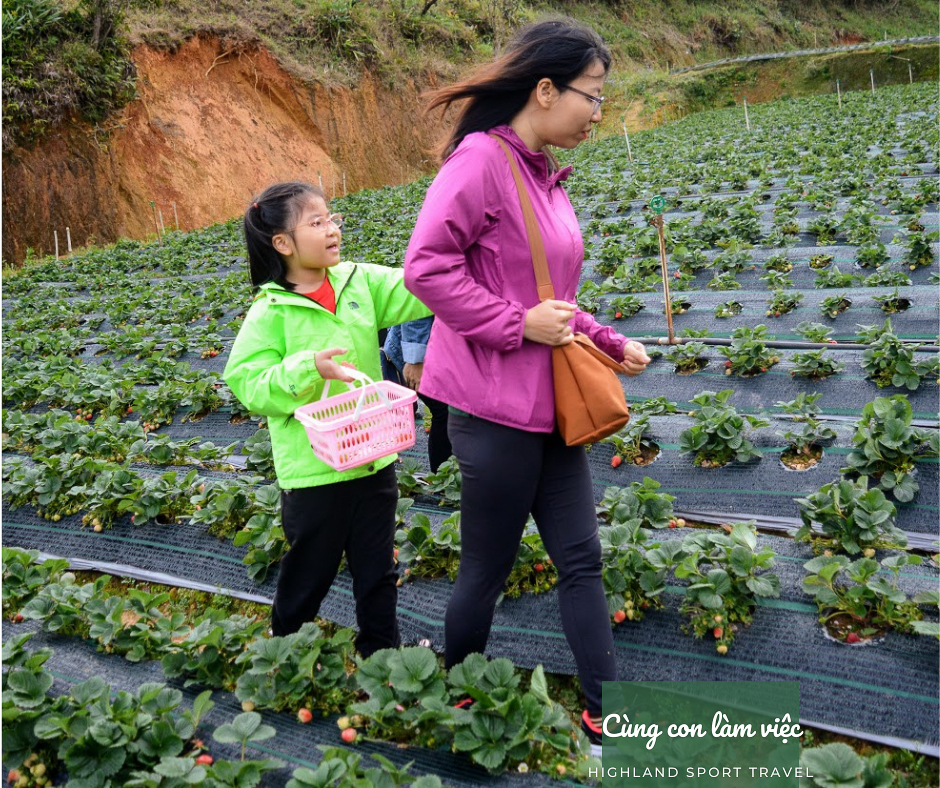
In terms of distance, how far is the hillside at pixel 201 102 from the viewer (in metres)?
16.9

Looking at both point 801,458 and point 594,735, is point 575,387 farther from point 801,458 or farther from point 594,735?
point 801,458

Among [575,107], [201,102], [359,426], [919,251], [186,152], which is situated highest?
[201,102]

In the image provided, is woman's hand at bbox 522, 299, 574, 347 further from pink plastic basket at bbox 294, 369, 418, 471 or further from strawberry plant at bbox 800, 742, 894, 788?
strawberry plant at bbox 800, 742, 894, 788

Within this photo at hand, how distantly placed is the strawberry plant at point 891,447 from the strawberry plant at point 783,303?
6.74 ft

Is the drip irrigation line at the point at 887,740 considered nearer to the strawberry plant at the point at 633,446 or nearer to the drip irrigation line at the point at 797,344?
the strawberry plant at the point at 633,446

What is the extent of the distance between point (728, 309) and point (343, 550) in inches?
159

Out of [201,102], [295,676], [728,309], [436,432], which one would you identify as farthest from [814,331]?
[201,102]

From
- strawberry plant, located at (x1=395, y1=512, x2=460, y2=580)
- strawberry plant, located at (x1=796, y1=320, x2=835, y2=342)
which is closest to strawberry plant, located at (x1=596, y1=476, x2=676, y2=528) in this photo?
strawberry plant, located at (x1=395, y1=512, x2=460, y2=580)

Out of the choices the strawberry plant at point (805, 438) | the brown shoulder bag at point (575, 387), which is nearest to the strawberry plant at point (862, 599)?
the strawberry plant at point (805, 438)

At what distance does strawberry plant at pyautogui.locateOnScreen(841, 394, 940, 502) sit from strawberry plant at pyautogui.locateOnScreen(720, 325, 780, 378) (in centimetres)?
107

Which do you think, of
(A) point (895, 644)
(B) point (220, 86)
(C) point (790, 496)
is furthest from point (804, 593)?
(B) point (220, 86)

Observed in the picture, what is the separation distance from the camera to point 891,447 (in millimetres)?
3145

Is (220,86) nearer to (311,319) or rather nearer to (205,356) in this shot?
(205,356)

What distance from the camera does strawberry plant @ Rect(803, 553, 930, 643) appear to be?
2.42 m
